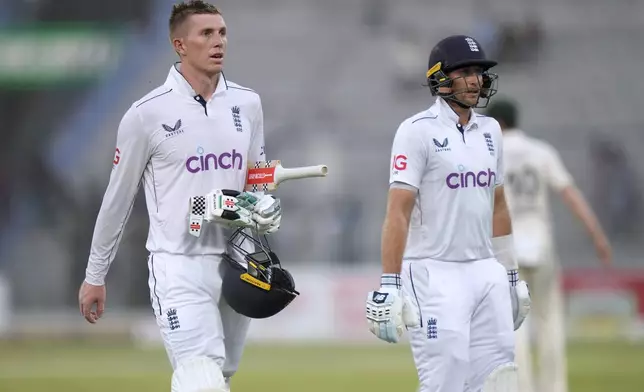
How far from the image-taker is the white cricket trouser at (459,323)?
21.6ft

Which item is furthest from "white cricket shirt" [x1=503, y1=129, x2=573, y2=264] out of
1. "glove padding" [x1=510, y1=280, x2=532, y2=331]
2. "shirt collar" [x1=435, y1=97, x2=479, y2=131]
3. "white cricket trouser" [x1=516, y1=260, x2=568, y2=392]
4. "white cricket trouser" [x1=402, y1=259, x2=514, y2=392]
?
"white cricket trouser" [x1=402, y1=259, x2=514, y2=392]

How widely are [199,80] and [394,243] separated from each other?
128cm

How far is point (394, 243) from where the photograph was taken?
21.6 ft

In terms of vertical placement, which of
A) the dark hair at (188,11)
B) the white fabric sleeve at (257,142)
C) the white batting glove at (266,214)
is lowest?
the white batting glove at (266,214)

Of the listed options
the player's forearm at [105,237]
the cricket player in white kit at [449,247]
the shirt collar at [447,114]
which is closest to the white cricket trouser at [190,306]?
the player's forearm at [105,237]

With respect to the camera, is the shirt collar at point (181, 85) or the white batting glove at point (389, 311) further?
the shirt collar at point (181, 85)

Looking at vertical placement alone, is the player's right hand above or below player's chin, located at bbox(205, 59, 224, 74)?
below

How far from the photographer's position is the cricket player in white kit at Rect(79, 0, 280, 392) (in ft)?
20.5

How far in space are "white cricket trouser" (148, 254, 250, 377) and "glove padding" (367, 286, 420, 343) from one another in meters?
0.70

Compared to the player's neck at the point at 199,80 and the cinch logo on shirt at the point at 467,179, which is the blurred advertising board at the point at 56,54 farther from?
the cinch logo on shirt at the point at 467,179

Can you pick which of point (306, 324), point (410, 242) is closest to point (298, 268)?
point (306, 324)

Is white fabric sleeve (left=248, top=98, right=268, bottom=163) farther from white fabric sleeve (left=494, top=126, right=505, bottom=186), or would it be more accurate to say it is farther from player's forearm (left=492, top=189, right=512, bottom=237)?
player's forearm (left=492, top=189, right=512, bottom=237)

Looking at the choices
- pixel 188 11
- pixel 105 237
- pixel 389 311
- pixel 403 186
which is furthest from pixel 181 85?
pixel 389 311

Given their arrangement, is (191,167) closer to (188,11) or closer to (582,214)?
(188,11)
